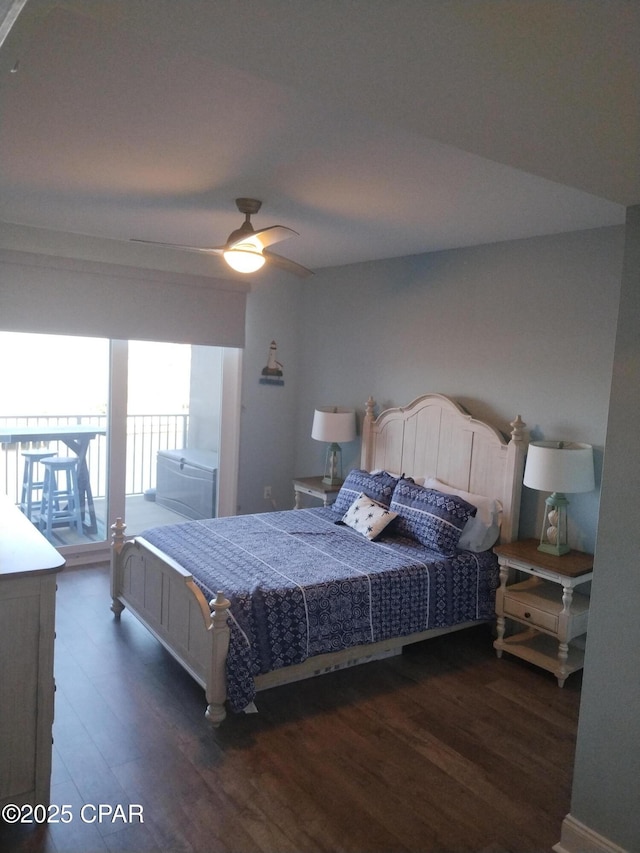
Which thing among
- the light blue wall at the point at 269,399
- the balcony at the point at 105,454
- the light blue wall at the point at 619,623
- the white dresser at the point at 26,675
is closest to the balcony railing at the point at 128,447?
the balcony at the point at 105,454

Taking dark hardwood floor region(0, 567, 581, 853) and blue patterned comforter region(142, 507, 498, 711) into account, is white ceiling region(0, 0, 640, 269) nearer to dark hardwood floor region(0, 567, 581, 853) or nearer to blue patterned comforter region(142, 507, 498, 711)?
blue patterned comforter region(142, 507, 498, 711)

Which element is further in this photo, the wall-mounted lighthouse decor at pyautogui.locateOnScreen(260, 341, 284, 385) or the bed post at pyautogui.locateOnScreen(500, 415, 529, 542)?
the wall-mounted lighthouse decor at pyautogui.locateOnScreen(260, 341, 284, 385)

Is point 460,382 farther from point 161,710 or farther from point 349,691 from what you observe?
point 161,710

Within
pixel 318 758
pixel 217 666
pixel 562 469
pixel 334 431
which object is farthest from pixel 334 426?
pixel 318 758

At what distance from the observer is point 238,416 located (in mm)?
5711

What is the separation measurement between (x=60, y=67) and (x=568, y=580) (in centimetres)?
315

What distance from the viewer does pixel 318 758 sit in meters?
2.78

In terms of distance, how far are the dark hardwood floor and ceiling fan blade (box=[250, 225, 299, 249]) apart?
227 cm

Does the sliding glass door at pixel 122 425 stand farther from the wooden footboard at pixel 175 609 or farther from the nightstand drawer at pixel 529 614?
the nightstand drawer at pixel 529 614

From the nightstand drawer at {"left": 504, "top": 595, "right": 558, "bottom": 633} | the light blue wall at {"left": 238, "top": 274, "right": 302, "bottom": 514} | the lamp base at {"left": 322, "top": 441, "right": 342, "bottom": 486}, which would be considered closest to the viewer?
the nightstand drawer at {"left": 504, "top": 595, "right": 558, "bottom": 633}

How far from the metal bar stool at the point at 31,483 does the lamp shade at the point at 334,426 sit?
2.11m

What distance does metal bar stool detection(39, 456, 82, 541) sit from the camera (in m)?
5.17

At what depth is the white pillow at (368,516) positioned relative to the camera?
4.18 m

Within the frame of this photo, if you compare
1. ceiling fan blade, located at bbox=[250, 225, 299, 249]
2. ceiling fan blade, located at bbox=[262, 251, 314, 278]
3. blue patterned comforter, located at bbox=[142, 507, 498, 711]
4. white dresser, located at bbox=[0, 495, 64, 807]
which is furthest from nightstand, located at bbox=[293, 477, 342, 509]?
white dresser, located at bbox=[0, 495, 64, 807]
